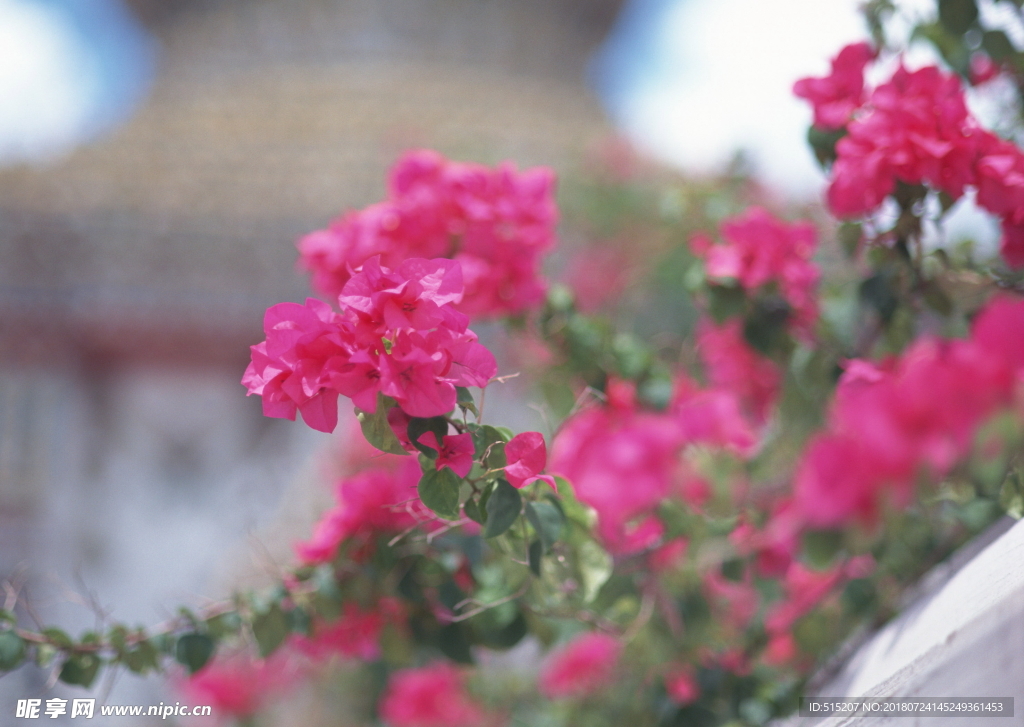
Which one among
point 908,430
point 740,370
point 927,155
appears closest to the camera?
point 908,430

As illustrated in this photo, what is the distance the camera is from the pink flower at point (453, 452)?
38 cm

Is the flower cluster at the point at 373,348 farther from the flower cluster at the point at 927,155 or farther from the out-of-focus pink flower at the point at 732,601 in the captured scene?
the out-of-focus pink flower at the point at 732,601

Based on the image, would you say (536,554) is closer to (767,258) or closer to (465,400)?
(465,400)

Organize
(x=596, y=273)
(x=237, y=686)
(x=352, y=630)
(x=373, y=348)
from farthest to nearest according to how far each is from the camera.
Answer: (x=596, y=273), (x=237, y=686), (x=352, y=630), (x=373, y=348)

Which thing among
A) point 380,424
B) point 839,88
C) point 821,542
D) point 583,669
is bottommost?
point 583,669

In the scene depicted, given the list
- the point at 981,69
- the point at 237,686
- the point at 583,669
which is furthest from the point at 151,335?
the point at 981,69

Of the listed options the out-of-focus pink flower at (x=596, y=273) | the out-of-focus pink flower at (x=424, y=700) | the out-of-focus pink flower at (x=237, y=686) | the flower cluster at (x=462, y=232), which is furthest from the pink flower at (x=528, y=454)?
the out-of-focus pink flower at (x=596, y=273)

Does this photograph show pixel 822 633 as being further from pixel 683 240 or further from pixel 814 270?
pixel 683 240

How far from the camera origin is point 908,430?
248 mm

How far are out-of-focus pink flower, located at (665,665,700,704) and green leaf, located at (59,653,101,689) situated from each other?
48 cm

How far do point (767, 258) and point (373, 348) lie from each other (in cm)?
42

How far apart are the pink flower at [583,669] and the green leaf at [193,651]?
1.61 ft

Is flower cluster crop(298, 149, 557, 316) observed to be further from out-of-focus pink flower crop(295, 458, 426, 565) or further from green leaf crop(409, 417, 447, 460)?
green leaf crop(409, 417, 447, 460)

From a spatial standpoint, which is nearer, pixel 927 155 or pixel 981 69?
pixel 927 155
